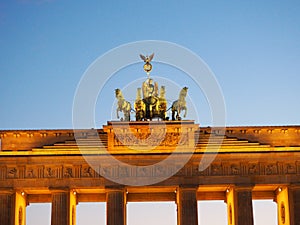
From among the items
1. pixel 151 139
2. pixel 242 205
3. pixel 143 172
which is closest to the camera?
pixel 242 205

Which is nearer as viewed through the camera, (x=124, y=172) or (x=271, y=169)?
(x=124, y=172)

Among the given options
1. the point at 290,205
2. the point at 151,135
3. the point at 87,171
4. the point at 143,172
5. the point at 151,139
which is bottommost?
the point at 290,205

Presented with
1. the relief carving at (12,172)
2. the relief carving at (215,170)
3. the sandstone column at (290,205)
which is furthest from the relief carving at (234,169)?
the relief carving at (12,172)

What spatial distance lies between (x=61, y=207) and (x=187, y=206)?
825 cm

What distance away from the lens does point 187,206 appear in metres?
53.9

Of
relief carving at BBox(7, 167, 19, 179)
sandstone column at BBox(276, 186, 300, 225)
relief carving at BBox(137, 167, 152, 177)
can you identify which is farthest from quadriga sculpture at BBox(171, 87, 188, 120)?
relief carving at BBox(7, 167, 19, 179)

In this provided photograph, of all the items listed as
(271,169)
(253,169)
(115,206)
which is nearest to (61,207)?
(115,206)

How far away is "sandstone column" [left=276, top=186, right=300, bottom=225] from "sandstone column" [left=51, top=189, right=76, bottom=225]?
14.3 meters

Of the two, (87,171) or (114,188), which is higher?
(87,171)

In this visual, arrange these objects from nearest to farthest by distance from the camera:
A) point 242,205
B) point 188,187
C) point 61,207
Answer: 1. point 61,207
2. point 242,205
3. point 188,187

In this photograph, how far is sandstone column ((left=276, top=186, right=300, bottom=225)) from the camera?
53.5 metres

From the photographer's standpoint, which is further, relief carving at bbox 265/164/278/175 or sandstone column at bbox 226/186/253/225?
relief carving at bbox 265/164/278/175

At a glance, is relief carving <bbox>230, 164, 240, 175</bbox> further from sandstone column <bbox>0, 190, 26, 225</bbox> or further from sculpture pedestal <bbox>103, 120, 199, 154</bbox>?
sandstone column <bbox>0, 190, 26, 225</bbox>

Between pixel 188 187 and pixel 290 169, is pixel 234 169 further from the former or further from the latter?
pixel 290 169
